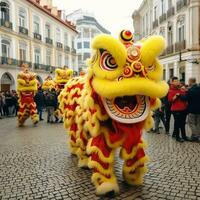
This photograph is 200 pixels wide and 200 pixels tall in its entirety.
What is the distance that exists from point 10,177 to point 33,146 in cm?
276

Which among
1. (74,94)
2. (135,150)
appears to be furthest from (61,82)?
(135,150)

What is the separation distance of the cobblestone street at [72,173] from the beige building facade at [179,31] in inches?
582

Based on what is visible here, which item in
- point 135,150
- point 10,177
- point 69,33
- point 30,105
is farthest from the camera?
point 69,33

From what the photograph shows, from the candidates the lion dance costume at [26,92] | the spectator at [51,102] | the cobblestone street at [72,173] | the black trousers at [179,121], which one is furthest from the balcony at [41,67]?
the black trousers at [179,121]

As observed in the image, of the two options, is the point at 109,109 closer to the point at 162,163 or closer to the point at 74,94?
the point at 74,94

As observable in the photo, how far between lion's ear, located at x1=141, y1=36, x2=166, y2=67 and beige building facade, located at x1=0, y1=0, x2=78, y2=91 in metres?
19.4

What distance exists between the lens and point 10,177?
5.73 meters

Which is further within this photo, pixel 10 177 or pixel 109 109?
pixel 10 177

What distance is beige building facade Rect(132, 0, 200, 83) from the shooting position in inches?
931

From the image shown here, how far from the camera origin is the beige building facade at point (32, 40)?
27197 mm

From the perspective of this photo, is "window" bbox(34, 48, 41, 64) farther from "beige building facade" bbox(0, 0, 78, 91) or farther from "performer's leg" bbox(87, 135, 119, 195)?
"performer's leg" bbox(87, 135, 119, 195)

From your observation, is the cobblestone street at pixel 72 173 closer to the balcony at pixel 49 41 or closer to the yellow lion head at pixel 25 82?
the yellow lion head at pixel 25 82

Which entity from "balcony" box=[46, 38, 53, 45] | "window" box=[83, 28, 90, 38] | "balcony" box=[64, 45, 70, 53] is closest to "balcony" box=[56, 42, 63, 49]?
"balcony" box=[64, 45, 70, 53]

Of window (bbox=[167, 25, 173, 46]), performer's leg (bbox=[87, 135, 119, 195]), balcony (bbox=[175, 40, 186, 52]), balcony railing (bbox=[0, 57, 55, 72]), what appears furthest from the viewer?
window (bbox=[167, 25, 173, 46])
